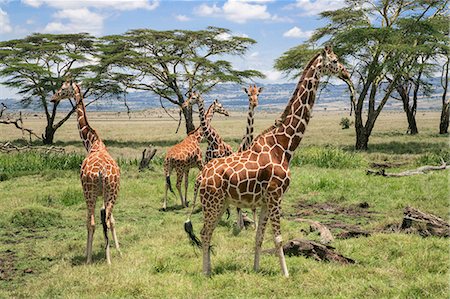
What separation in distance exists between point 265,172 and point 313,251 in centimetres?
175

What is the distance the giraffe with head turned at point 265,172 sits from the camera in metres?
6.68

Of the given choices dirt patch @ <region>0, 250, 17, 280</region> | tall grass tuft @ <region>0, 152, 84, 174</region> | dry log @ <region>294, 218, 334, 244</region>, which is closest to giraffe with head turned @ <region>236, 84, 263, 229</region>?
dry log @ <region>294, 218, 334, 244</region>

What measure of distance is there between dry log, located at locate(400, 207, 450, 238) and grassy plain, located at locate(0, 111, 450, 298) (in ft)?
1.41

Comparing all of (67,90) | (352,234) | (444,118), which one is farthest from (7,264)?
(444,118)

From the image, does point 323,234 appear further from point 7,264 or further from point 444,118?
point 444,118

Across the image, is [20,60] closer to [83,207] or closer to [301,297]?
[83,207]

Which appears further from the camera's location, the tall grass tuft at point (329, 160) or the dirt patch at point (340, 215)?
the tall grass tuft at point (329, 160)

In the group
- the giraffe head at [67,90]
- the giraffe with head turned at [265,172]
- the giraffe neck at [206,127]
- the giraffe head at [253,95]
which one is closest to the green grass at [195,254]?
the giraffe with head turned at [265,172]

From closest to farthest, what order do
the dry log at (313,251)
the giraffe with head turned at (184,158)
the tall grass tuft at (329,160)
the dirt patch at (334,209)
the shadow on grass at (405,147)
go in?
the dry log at (313,251) → the dirt patch at (334,209) → the giraffe with head turned at (184,158) → the tall grass tuft at (329,160) → the shadow on grass at (405,147)

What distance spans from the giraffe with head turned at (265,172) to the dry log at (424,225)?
11.0 feet

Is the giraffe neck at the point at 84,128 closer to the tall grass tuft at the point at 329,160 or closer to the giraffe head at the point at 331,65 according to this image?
the giraffe head at the point at 331,65

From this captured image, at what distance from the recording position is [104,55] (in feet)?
114

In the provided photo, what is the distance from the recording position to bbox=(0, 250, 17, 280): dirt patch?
7.58 metres

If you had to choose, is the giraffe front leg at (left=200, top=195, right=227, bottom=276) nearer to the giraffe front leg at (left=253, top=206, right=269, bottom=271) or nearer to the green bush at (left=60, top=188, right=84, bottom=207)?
the giraffe front leg at (left=253, top=206, right=269, bottom=271)
